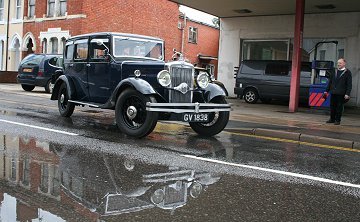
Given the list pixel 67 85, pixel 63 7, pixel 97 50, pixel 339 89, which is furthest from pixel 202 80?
pixel 63 7

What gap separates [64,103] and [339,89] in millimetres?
7433

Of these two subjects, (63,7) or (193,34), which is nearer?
(63,7)

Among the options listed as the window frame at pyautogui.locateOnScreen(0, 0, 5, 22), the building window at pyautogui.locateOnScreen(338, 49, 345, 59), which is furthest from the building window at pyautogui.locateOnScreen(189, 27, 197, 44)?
the building window at pyautogui.locateOnScreen(338, 49, 345, 59)

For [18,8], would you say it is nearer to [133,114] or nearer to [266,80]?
[266,80]

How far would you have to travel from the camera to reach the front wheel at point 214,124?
889 cm

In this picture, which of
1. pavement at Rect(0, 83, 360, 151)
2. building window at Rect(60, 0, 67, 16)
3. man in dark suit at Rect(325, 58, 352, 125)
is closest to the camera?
pavement at Rect(0, 83, 360, 151)

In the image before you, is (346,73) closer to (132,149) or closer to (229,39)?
(132,149)

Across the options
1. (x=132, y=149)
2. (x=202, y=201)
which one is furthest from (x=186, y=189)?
(x=132, y=149)

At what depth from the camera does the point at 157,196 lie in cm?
464

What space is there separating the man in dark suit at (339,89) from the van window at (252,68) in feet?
25.8

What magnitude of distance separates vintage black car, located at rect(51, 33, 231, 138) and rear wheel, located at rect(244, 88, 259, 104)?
396 inches

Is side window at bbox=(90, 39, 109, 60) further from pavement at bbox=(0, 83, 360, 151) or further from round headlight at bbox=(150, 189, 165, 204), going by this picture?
round headlight at bbox=(150, 189, 165, 204)

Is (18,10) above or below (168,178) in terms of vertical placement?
above

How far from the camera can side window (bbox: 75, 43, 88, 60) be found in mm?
10266
